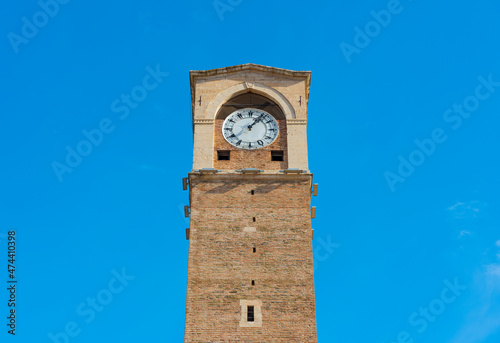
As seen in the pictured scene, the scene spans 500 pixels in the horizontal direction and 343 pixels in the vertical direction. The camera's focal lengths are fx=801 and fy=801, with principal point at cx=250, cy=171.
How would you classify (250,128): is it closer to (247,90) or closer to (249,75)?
(247,90)

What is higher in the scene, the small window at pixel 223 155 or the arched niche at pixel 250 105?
the arched niche at pixel 250 105

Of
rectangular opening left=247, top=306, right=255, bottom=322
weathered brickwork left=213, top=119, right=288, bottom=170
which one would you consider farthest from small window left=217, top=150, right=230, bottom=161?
rectangular opening left=247, top=306, right=255, bottom=322

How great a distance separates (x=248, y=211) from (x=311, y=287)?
15.4 ft

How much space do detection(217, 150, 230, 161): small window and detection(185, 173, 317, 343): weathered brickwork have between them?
55.8 inches

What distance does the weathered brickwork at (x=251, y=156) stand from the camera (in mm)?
38375

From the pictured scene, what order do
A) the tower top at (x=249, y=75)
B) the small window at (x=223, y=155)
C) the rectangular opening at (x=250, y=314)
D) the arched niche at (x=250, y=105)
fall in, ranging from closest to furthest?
the rectangular opening at (x=250, y=314)
the small window at (x=223, y=155)
the arched niche at (x=250, y=105)
the tower top at (x=249, y=75)

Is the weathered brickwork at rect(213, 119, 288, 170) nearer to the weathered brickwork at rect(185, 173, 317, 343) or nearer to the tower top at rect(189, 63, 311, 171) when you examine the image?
the tower top at rect(189, 63, 311, 171)

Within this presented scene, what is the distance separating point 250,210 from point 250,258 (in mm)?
2527

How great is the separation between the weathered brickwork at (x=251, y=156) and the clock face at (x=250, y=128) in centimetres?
26

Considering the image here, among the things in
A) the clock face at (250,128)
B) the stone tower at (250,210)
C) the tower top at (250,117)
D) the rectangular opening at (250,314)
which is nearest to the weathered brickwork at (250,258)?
the stone tower at (250,210)

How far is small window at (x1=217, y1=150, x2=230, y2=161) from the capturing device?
38.8 metres

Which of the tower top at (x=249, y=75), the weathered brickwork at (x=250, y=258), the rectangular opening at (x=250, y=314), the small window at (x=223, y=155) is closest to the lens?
the weathered brickwork at (x=250, y=258)

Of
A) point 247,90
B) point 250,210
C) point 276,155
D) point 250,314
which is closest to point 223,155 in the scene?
point 276,155

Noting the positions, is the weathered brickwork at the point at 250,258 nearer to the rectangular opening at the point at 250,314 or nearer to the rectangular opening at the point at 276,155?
the rectangular opening at the point at 250,314
